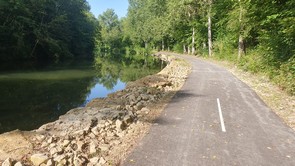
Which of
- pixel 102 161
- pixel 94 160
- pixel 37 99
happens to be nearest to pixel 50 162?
pixel 94 160

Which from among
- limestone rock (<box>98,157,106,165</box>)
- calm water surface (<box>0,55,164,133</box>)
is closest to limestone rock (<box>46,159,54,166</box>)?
limestone rock (<box>98,157,106,165</box>)

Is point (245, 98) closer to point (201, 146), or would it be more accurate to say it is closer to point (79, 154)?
point (201, 146)

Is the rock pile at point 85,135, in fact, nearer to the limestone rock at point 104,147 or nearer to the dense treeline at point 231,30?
the limestone rock at point 104,147

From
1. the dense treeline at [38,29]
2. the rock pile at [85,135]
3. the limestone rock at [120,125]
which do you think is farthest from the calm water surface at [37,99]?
the dense treeline at [38,29]

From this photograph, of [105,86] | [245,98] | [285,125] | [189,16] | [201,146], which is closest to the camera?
[201,146]

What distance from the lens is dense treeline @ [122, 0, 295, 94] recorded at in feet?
60.1

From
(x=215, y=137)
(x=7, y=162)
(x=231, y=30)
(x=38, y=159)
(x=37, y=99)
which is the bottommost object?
(x=37, y=99)

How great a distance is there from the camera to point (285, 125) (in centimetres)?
1009

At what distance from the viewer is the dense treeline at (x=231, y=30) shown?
60.1 ft

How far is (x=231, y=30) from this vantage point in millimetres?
33438

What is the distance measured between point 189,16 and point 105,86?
112ft

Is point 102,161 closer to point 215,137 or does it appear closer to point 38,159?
point 38,159

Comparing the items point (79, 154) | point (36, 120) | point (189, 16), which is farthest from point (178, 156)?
point (189, 16)

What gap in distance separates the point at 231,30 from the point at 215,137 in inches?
1073
